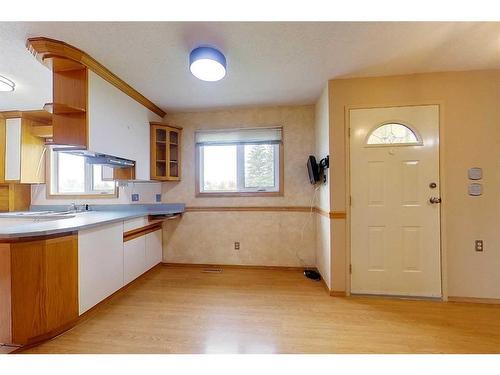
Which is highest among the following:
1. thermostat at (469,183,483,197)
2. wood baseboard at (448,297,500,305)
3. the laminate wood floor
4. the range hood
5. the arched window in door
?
the arched window in door

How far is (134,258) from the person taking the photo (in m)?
2.62

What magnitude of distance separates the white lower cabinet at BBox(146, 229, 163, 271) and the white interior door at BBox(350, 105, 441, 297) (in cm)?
254

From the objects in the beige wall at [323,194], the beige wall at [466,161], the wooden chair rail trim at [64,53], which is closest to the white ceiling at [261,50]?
the wooden chair rail trim at [64,53]

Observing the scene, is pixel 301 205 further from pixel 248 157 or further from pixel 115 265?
pixel 115 265

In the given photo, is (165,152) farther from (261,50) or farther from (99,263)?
(261,50)

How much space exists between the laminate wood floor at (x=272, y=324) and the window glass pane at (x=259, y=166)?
142cm

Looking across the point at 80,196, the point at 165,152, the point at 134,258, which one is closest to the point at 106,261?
the point at 134,258

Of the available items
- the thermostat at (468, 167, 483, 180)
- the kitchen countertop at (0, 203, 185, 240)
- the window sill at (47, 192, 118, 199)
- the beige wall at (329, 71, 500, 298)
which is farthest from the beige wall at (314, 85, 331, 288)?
the window sill at (47, 192, 118, 199)

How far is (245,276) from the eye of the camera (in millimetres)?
2922

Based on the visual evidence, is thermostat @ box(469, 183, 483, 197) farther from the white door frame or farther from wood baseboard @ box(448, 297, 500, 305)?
wood baseboard @ box(448, 297, 500, 305)

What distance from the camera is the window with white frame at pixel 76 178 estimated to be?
3.14 m

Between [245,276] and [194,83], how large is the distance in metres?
2.44

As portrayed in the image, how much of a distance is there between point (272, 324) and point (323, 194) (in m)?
1.57

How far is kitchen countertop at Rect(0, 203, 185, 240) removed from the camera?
5.30 feet
